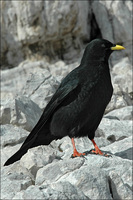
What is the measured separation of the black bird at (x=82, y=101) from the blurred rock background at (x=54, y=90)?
0.33m

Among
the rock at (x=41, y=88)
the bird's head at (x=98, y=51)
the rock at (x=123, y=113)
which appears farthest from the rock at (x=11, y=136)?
the rock at (x=123, y=113)

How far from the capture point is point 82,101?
4816 mm

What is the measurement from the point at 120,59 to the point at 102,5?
265cm

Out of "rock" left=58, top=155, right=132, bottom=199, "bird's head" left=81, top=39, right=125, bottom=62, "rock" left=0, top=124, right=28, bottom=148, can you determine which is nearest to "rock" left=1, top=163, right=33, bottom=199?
"rock" left=58, top=155, right=132, bottom=199

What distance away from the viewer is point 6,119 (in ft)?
22.6

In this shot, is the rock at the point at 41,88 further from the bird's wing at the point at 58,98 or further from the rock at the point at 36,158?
the rock at the point at 36,158

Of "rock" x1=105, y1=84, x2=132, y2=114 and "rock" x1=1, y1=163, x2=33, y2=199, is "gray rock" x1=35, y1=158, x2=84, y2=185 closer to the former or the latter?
"rock" x1=1, y1=163, x2=33, y2=199

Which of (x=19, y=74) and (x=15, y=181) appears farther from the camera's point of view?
(x=19, y=74)

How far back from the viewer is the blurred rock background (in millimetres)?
3883

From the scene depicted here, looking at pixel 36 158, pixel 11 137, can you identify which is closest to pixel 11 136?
pixel 11 137

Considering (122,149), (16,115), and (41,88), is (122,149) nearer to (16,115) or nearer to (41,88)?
(16,115)

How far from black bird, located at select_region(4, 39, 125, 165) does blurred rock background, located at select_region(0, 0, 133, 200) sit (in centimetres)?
33

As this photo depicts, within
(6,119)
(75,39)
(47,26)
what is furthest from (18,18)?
(6,119)

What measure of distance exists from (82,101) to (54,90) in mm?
4213
